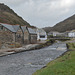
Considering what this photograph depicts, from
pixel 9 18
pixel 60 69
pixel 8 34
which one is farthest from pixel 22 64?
pixel 9 18

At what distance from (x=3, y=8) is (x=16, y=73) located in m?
158

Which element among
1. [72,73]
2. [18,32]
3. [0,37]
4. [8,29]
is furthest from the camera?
[18,32]

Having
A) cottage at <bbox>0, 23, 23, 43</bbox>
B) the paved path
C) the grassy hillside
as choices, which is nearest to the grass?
the paved path

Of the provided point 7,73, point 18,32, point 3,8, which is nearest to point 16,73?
point 7,73

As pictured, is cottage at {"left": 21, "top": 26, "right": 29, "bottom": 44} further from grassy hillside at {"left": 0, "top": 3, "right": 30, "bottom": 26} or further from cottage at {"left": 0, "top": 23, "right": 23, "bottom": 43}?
grassy hillside at {"left": 0, "top": 3, "right": 30, "bottom": 26}

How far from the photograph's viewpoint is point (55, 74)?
9.74 meters

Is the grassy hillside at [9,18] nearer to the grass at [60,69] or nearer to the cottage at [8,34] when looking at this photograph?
the cottage at [8,34]

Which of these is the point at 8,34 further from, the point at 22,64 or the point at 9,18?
the point at 9,18

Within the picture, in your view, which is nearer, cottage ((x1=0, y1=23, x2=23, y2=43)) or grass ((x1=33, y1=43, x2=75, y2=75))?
grass ((x1=33, y1=43, x2=75, y2=75))

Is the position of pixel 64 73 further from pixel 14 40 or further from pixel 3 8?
pixel 3 8

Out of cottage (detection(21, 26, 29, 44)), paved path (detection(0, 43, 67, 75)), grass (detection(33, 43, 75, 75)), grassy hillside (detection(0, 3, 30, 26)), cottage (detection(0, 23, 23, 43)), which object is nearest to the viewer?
grass (detection(33, 43, 75, 75))

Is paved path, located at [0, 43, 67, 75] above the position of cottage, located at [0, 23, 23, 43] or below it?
below

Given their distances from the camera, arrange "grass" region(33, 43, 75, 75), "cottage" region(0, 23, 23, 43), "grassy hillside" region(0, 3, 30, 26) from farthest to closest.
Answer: "grassy hillside" region(0, 3, 30, 26) < "cottage" region(0, 23, 23, 43) < "grass" region(33, 43, 75, 75)

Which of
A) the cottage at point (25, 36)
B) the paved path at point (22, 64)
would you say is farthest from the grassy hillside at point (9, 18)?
the paved path at point (22, 64)
